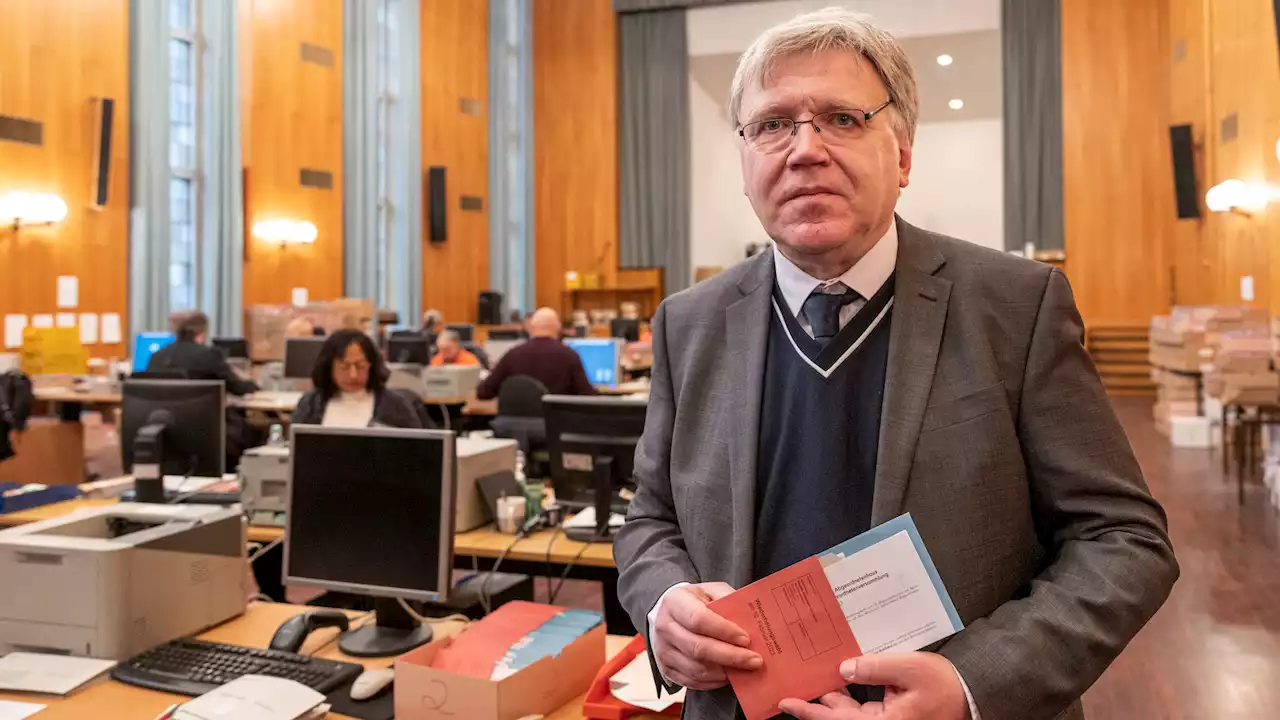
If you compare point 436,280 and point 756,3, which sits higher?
point 756,3

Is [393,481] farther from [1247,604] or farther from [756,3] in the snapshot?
[756,3]

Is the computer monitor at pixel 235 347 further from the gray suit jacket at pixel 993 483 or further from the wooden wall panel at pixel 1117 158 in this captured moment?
the wooden wall panel at pixel 1117 158

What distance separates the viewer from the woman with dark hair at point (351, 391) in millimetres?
4520

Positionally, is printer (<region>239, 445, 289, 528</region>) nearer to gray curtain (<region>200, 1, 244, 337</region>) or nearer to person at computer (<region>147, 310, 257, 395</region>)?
person at computer (<region>147, 310, 257, 395</region>)

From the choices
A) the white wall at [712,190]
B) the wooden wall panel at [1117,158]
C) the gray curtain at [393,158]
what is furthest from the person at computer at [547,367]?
the white wall at [712,190]

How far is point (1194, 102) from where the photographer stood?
12695 mm

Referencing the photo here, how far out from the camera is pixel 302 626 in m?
2.41

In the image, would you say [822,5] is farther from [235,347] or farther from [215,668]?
[215,668]

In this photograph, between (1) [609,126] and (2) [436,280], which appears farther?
(1) [609,126]

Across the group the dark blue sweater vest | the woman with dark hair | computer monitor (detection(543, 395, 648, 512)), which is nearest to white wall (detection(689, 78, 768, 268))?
the woman with dark hair

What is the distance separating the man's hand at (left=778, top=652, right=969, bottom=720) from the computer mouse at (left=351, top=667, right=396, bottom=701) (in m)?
1.30

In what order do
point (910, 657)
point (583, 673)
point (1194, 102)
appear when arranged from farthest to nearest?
point (1194, 102) → point (583, 673) → point (910, 657)

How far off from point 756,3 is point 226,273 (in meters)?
10.1

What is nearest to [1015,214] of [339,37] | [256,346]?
[339,37]
